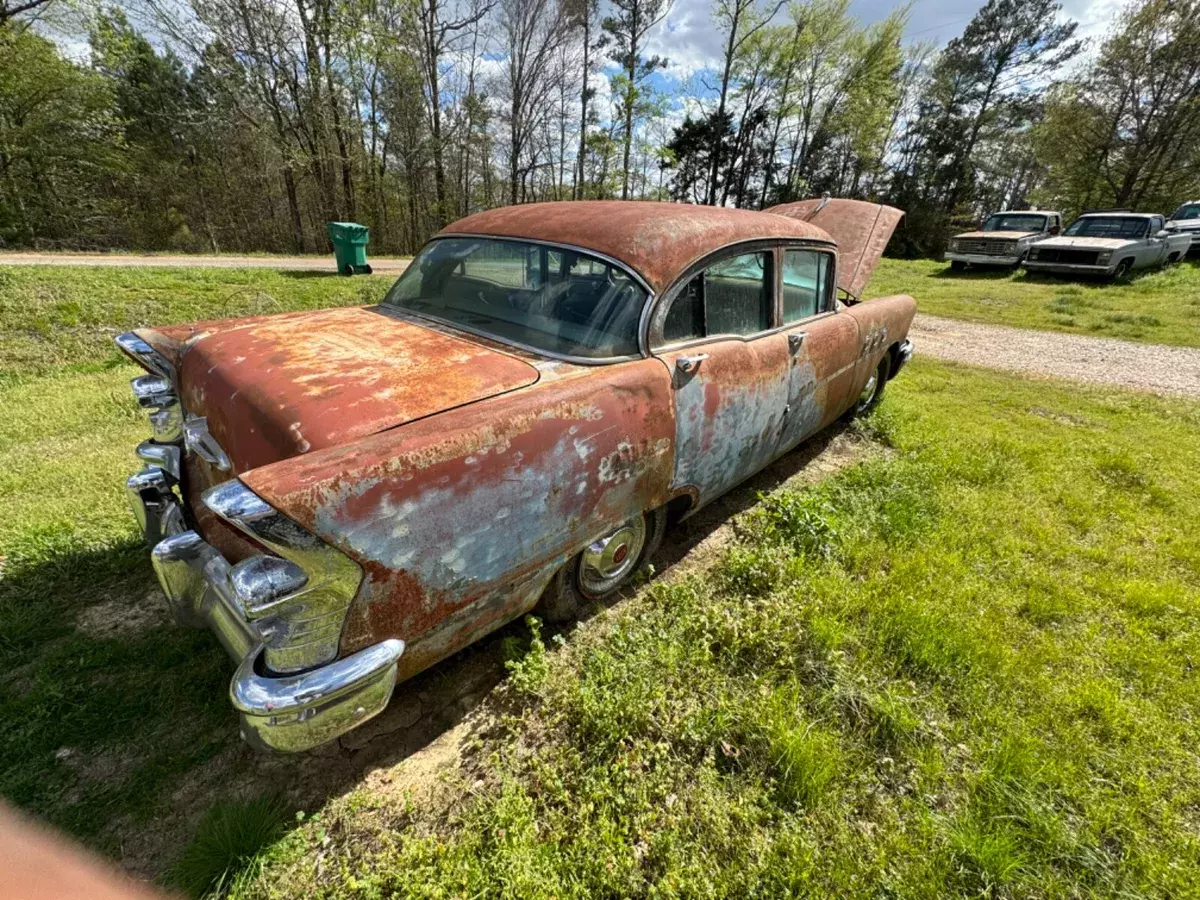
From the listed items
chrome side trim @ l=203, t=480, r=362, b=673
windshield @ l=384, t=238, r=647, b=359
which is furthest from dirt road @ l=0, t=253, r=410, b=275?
chrome side trim @ l=203, t=480, r=362, b=673

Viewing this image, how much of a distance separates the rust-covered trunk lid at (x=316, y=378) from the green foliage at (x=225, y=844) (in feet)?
3.38

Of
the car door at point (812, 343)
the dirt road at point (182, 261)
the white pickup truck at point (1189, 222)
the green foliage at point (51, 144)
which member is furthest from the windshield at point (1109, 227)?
the green foliage at point (51, 144)

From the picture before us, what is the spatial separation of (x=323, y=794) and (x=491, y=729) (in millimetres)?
547

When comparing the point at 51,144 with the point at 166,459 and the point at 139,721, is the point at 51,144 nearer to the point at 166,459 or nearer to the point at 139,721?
the point at 166,459

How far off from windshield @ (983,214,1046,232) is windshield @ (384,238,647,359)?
64.7 feet

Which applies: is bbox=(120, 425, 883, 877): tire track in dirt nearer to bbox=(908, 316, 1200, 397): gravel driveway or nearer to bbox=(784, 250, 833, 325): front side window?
bbox=(784, 250, 833, 325): front side window

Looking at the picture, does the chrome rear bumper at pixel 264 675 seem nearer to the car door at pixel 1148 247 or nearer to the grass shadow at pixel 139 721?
the grass shadow at pixel 139 721

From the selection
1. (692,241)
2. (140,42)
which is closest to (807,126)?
(140,42)

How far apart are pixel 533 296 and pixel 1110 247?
1676 cm

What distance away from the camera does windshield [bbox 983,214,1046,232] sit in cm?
1611

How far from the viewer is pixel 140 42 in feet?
55.3

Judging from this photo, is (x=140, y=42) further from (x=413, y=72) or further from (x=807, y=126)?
(x=807, y=126)

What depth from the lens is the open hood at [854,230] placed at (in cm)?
443

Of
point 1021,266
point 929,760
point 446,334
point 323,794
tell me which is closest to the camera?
point 323,794
